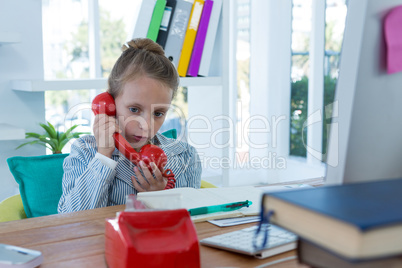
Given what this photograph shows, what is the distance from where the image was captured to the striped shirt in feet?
4.33

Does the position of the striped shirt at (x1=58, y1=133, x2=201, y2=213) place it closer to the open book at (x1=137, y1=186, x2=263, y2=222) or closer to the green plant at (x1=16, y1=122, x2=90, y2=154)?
the open book at (x1=137, y1=186, x2=263, y2=222)

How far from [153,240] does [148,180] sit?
0.70m

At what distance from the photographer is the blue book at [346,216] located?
0.38 m

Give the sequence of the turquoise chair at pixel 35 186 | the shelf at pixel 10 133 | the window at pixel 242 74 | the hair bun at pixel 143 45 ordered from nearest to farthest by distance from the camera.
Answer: the turquoise chair at pixel 35 186
the hair bun at pixel 143 45
the shelf at pixel 10 133
the window at pixel 242 74

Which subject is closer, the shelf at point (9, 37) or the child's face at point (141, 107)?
the child's face at point (141, 107)

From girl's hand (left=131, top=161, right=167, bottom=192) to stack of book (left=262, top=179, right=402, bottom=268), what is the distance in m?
0.87

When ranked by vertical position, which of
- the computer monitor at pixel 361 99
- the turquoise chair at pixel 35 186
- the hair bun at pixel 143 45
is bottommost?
the turquoise chair at pixel 35 186

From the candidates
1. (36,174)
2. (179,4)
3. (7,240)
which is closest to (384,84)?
(7,240)

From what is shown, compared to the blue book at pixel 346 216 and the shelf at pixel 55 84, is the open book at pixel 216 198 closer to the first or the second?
the blue book at pixel 346 216

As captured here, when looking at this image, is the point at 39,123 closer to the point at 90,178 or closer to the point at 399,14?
the point at 90,178

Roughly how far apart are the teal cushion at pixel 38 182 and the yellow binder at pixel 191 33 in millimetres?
917

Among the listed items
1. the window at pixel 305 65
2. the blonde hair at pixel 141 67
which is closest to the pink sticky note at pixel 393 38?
the blonde hair at pixel 141 67

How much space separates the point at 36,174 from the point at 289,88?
8.81 ft

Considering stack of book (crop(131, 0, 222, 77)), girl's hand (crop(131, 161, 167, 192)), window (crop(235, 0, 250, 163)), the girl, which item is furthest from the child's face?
window (crop(235, 0, 250, 163))
